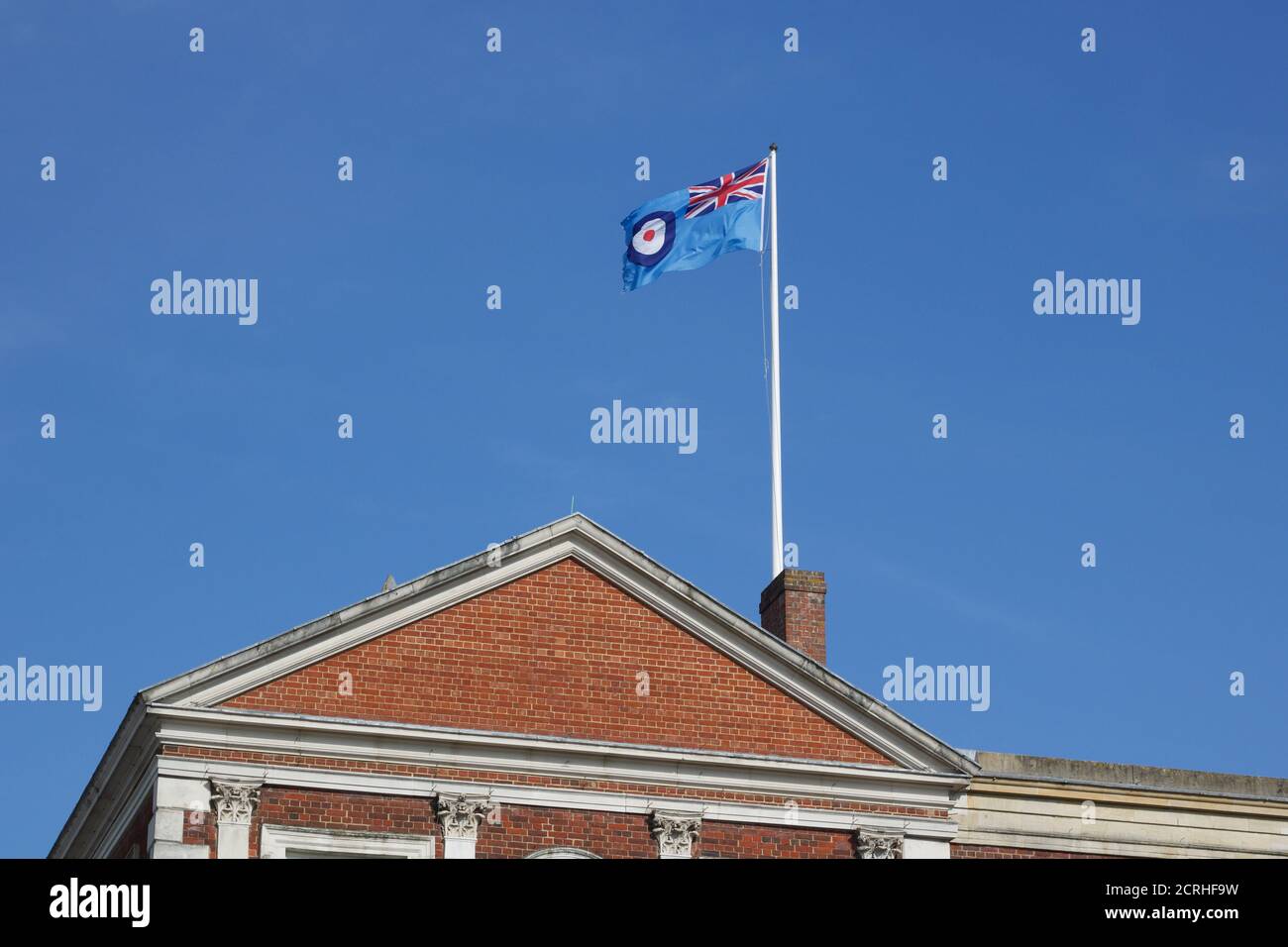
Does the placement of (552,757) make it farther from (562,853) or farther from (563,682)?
(562,853)

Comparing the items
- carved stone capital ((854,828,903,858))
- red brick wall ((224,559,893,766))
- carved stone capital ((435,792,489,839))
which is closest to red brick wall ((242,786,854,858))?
carved stone capital ((435,792,489,839))

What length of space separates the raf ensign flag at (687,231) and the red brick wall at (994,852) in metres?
10.8

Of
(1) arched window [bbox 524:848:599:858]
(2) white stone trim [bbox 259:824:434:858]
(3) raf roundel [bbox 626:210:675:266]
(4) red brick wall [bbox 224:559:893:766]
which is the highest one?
(3) raf roundel [bbox 626:210:675:266]

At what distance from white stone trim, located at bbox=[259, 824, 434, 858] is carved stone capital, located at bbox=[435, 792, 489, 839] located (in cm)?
31

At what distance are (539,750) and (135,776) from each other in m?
5.43

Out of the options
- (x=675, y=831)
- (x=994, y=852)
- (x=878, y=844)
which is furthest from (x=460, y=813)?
(x=994, y=852)

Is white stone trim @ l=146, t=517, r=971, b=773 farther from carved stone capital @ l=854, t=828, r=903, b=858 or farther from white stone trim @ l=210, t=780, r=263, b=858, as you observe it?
white stone trim @ l=210, t=780, r=263, b=858

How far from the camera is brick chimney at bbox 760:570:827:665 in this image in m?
30.8

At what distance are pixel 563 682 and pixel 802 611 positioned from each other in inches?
169

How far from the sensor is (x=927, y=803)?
95.4 feet

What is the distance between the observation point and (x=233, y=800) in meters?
26.8

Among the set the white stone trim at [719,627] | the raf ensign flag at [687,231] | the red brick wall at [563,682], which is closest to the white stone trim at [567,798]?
the red brick wall at [563,682]

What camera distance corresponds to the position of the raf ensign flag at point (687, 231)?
3447cm

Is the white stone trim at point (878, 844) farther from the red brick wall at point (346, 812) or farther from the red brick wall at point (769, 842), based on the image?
the red brick wall at point (346, 812)
